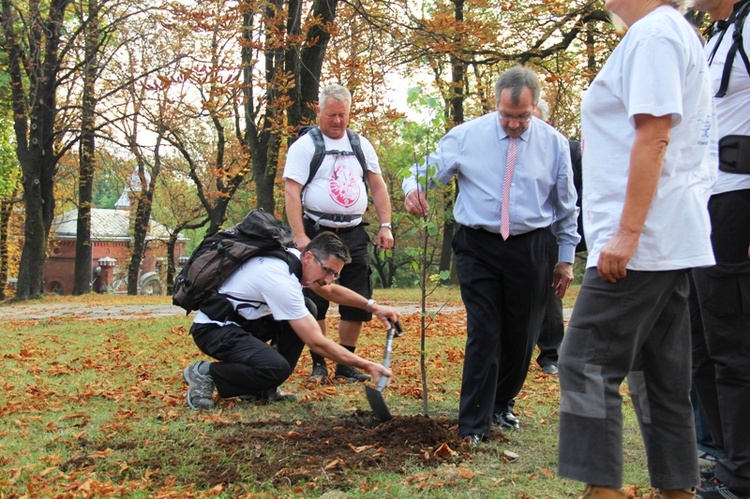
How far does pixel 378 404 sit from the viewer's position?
4.25 metres

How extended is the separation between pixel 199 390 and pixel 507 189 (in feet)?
8.50

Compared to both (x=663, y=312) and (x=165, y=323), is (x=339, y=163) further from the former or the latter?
(x=165, y=323)

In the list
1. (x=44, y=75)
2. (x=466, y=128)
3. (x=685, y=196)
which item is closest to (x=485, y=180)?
(x=466, y=128)

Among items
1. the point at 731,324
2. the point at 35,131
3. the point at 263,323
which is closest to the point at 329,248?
the point at 263,323

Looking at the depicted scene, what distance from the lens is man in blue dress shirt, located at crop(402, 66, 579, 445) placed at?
13.3 feet

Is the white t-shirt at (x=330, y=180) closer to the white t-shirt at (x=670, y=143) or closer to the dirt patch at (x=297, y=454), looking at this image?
the dirt patch at (x=297, y=454)

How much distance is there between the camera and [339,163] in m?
5.83

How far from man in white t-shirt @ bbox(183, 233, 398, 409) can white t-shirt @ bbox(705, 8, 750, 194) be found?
2015 mm

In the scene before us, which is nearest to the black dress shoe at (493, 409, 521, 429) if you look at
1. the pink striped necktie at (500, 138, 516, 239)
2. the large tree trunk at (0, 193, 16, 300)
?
the pink striped necktie at (500, 138, 516, 239)

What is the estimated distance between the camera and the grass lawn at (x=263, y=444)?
341cm

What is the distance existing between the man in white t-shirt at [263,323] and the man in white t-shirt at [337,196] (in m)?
0.66

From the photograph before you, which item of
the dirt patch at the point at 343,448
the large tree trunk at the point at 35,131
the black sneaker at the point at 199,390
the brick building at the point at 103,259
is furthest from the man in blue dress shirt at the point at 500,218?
the brick building at the point at 103,259

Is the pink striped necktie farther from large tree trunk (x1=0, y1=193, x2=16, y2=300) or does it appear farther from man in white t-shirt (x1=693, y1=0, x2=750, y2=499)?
large tree trunk (x1=0, y1=193, x2=16, y2=300)

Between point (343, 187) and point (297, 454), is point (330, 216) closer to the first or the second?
point (343, 187)
